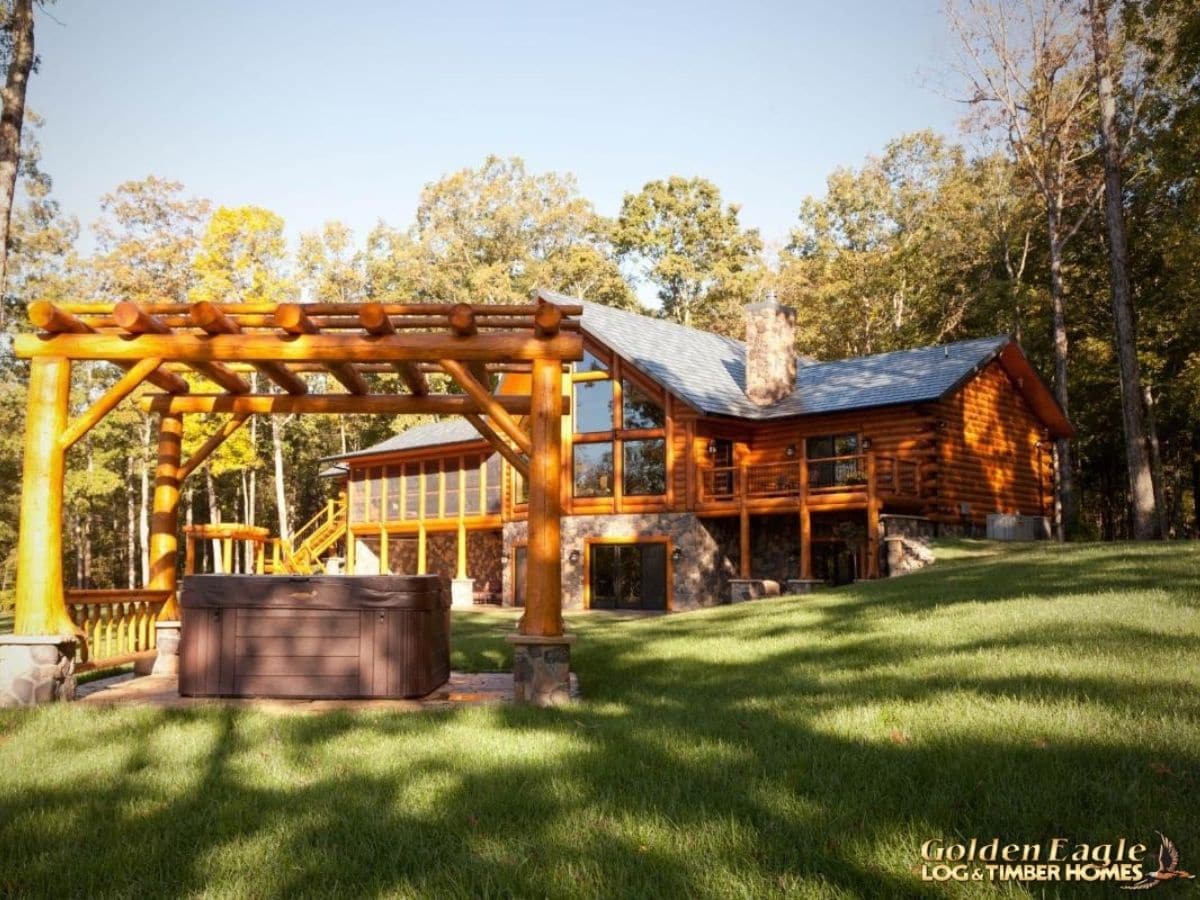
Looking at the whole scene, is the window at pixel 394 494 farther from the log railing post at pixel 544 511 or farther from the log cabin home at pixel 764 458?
the log railing post at pixel 544 511

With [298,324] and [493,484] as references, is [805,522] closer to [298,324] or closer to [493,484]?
[493,484]

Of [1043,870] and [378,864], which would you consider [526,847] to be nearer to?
[378,864]

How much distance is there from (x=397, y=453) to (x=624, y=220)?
796 inches

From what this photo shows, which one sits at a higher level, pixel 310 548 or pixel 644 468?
pixel 644 468

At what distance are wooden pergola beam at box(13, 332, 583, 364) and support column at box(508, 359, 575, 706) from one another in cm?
21

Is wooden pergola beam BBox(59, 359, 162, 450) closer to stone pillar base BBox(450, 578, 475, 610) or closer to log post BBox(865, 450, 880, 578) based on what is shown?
log post BBox(865, 450, 880, 578)

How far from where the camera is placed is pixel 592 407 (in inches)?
1027

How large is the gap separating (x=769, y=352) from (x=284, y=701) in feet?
63.3

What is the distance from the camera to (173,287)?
3575cm

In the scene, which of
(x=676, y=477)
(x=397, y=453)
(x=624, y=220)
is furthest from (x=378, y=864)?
(x=624, y=220)

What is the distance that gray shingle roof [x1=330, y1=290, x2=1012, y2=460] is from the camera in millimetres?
23156

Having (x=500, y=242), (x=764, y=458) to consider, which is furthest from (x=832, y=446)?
(x=500, y=242)

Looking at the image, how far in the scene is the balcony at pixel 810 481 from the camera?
71.2 ft
